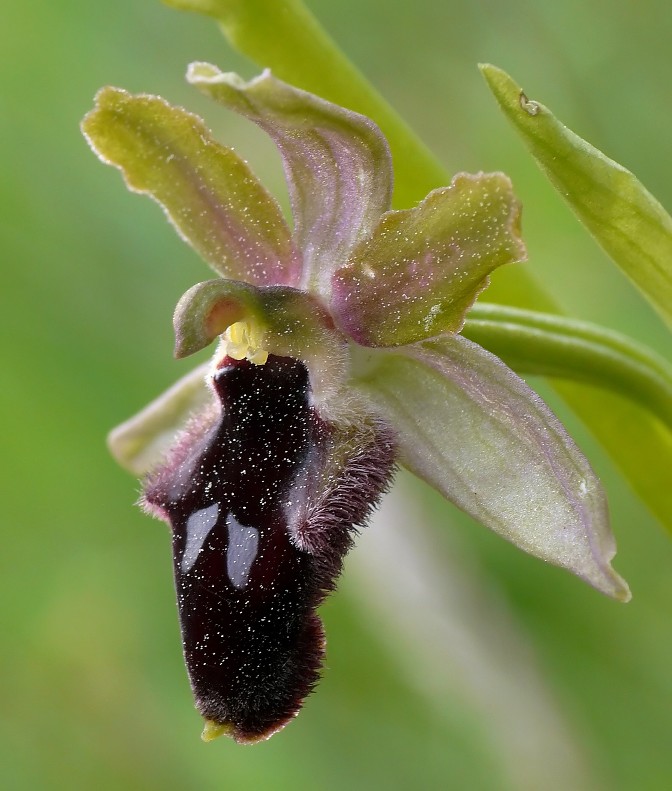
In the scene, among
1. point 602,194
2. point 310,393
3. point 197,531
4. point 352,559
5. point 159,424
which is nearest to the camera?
point 602,194

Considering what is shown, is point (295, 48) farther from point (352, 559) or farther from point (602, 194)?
point (352, 559)

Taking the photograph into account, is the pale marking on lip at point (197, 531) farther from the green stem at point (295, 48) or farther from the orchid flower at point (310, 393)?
the green stem at point (295, 48)

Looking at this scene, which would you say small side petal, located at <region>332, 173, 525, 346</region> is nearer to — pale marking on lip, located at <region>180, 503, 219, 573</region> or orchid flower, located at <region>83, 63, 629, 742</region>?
orchid flower, located at <region>83, 63, 629, 742</region>

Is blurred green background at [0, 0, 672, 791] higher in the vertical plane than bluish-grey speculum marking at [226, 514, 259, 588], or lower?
lower

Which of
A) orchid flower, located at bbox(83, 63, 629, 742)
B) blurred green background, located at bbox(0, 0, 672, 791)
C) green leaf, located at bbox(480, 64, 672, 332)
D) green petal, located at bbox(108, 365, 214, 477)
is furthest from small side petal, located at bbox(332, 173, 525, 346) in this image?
blurred green background, located at bbox(0, 0, 672, 791)

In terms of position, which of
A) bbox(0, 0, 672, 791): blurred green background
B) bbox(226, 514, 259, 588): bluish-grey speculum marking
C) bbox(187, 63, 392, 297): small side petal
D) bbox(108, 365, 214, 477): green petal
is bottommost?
bbox(0, 0, 672, 791): blurred green background

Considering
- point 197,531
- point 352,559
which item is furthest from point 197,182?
point 352,559
